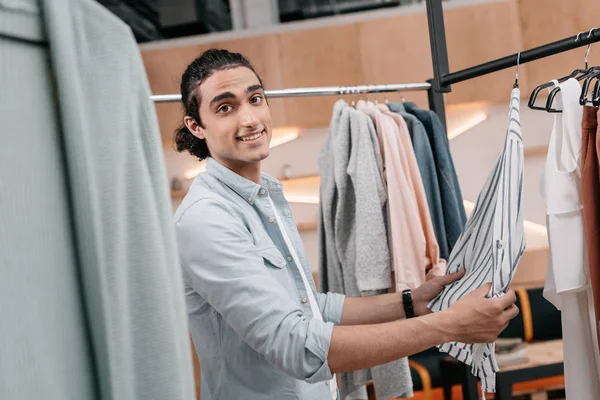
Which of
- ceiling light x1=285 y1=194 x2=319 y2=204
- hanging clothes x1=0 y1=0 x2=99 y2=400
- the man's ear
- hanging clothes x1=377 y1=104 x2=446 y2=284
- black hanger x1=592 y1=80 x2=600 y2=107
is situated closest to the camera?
hanging clothes x1=0 y1=0 x2=99 y2=400

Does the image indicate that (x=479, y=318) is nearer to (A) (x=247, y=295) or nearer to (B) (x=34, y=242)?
(A) (x=247, y=295)

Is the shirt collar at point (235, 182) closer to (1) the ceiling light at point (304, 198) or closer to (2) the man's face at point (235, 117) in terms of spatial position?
(2) the man's face at point (235, 117)

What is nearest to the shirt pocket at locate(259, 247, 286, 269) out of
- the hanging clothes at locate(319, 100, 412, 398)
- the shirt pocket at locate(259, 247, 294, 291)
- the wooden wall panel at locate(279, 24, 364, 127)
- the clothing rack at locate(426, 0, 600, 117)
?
the shirt pocket at locate(259, 247, 294, 291)

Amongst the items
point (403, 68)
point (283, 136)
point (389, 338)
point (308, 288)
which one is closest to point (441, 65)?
point (308, 288)

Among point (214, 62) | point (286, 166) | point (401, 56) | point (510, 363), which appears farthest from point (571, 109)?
point (286, 166)

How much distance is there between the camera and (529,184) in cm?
489

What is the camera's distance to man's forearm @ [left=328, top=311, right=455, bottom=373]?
56.2 inches

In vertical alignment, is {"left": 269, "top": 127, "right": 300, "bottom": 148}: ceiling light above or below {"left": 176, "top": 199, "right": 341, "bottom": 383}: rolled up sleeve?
above

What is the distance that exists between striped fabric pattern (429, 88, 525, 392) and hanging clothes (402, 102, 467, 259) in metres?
0.53

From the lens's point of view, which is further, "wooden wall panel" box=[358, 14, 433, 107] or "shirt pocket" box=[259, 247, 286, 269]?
"wooden wall panel" box=[358, 14, 433, 107]

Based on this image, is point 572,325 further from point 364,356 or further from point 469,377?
point 469,377

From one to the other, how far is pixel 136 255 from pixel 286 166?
171 inches

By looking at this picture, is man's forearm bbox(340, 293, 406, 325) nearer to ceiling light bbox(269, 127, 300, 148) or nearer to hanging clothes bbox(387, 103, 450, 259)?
hanging clothes bbox(387, 103, 450, 259)

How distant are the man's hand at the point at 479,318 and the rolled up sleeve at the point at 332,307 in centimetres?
47
